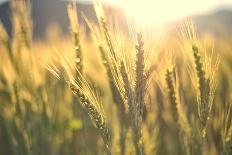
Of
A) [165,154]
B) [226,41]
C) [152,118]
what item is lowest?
[165,154]

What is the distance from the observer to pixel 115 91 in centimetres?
186

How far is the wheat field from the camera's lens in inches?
51.9

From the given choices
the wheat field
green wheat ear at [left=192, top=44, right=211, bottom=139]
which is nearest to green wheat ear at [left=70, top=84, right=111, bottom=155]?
the wheat field

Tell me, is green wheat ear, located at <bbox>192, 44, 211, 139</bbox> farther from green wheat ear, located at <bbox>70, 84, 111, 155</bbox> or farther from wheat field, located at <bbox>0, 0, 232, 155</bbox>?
green wheat ear, located at <bbox>70, 84, 111, 155</bbox>

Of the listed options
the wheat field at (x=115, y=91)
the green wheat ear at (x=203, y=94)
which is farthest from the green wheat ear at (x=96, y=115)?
the green wheat ear at (x=203, y=94)

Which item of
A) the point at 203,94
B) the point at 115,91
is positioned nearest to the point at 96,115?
the point at 203,94

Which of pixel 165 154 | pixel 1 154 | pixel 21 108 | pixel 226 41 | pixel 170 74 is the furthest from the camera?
pixel 226 41

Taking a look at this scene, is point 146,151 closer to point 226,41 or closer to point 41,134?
point 41,134

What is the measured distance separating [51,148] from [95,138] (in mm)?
426

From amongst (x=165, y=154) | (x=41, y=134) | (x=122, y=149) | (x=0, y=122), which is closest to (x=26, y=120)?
(x=41, y=134)

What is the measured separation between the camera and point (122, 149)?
6.00ft

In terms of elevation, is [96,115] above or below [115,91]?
below

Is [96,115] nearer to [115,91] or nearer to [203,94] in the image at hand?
[203,94]

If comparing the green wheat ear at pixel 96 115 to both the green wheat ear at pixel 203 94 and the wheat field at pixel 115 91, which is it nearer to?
the wheat field at pixel 115 91
